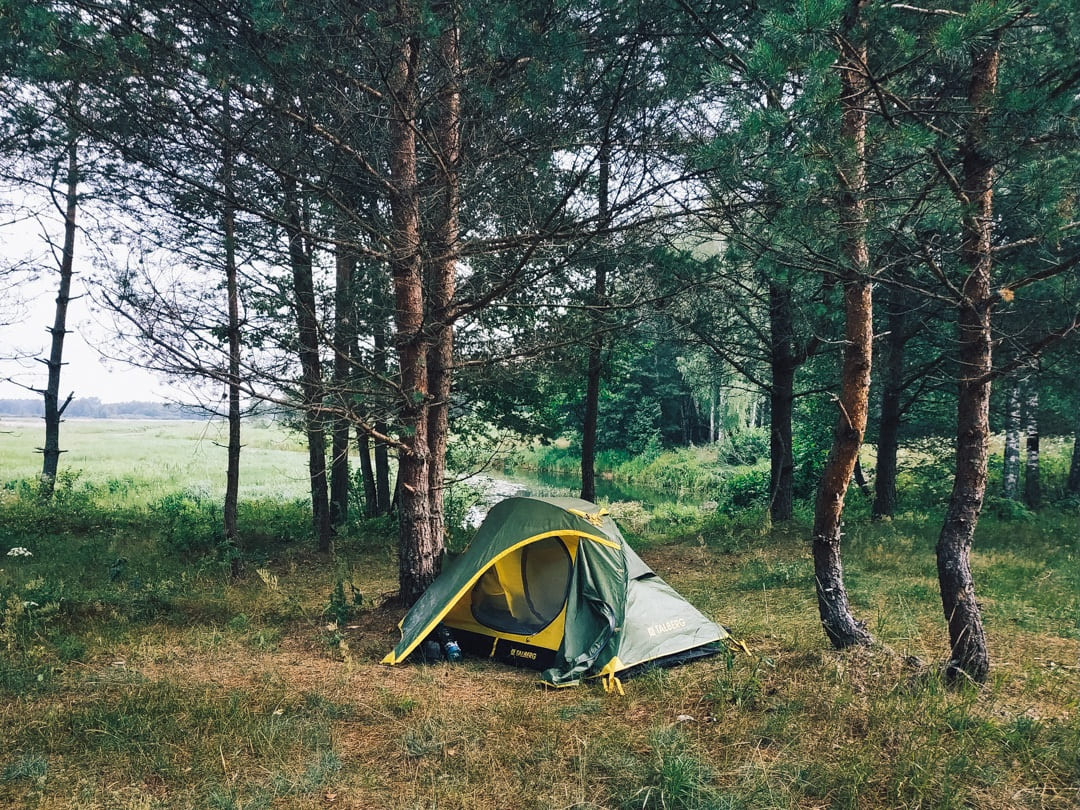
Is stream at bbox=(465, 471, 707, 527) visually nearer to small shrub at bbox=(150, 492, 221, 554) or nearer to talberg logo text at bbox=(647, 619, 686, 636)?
small shrub at bbox=(150, 492, 221, 554)

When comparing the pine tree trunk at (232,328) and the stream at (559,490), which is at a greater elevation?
the pine tree trunk at (232,328)

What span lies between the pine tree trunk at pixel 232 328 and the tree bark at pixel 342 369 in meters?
0.91

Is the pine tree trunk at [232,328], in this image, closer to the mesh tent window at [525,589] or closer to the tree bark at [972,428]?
the mesh tent window at [525,589]

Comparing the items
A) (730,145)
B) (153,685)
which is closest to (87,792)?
(153,685)

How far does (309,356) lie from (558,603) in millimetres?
4245

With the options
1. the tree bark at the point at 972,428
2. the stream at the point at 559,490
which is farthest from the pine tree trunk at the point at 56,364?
the tree bark at the point at 972,428

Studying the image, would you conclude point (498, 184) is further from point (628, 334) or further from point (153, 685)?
point (153, 685)

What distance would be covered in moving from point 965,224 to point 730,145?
60.2 inches

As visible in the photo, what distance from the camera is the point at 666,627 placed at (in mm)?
5379

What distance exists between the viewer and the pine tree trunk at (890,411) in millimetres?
10781

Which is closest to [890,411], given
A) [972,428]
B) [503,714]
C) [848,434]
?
[848,434]

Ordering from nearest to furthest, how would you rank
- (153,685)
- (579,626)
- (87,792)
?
(87,792)
(153,685)
(579,626)

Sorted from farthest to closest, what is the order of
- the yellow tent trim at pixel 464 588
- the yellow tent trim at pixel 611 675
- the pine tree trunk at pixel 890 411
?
the pine tree trunk at pixel 890 411, the yellow tent trim at pixel 464 588, the yellow tent trim at pixel 611 675

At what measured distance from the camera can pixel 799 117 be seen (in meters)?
3.62
